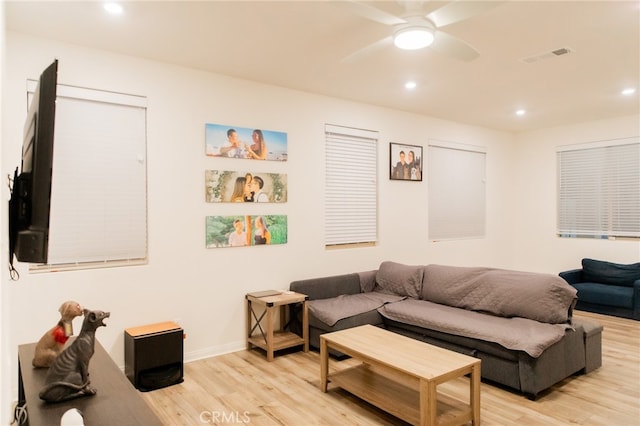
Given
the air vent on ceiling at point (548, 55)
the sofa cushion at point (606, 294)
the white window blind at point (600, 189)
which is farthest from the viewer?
the white window blind at point (600, 189)

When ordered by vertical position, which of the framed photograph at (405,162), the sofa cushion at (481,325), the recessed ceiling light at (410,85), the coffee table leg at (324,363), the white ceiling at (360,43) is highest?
the recessed ceiling light at (410,85)

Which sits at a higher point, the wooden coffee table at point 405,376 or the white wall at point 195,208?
the white wall at point 195,208

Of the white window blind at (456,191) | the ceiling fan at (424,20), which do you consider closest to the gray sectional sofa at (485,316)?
the white window blind at (456,191)

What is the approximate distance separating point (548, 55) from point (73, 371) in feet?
13.6

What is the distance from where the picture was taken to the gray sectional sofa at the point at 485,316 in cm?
309

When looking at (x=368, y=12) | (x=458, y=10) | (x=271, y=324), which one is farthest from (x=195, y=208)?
(x=458, y=10)

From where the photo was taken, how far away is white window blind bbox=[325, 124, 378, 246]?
16.0 feet

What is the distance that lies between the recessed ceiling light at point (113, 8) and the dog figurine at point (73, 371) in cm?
201

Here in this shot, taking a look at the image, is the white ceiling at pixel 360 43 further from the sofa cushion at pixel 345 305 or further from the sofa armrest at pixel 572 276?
the sofa armrest at pixel 572 276

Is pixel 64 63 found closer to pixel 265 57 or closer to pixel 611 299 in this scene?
pixel 265 57

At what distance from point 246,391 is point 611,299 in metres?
4.93

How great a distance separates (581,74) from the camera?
13.5ft

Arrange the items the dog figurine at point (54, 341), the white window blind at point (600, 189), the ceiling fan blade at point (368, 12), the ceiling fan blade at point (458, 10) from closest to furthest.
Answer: the dog figurine at point (54, 341), the ceiling fan blade at point (458, 10), the ceiling fan blade at point (368, 12), the white window blind at point (600, 189)

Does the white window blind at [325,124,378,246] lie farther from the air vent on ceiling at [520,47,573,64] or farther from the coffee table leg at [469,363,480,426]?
the coffee table leg at [469,363,480,426]
